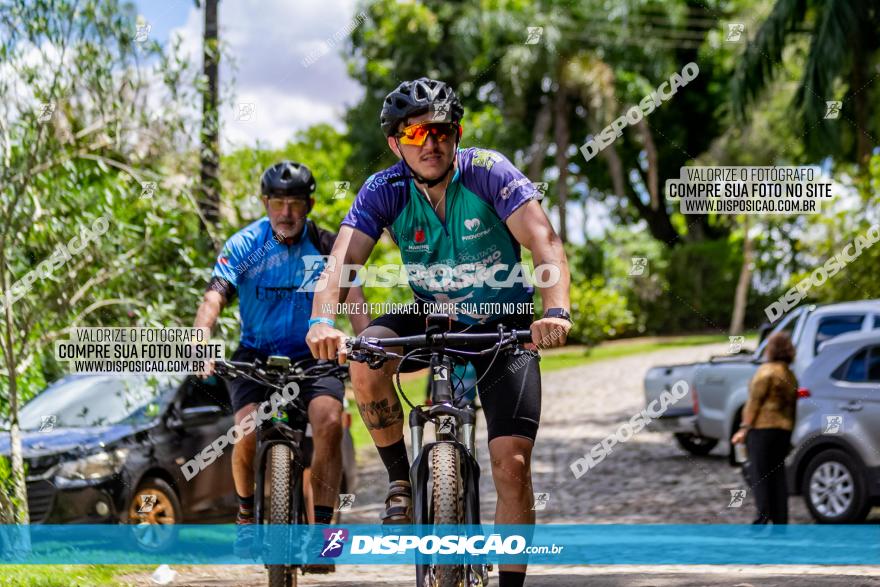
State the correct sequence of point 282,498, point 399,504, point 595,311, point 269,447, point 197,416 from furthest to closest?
point 595,311 < point 197,416 < point 269,447 < point 282,498 < point 399,504

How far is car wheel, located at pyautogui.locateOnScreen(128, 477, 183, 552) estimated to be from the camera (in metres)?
9.75

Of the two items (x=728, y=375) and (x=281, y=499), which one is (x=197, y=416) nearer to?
(x=281, y=499)

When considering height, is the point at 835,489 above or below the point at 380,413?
below

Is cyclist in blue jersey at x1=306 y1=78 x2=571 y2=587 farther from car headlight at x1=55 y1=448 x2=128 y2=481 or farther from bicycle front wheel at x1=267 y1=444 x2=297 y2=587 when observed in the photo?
car headlight at x1=55 y1=448 x2=128 y2=481

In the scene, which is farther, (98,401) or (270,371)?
(98,401)

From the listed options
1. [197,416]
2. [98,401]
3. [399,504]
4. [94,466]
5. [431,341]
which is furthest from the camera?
[197,416]

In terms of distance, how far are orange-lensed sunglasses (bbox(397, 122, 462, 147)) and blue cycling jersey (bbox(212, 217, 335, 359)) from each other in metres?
1.86

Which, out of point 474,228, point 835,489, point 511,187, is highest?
point 511,187

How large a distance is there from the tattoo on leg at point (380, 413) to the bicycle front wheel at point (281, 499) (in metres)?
1.06

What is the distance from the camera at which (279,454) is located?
21.3 ft

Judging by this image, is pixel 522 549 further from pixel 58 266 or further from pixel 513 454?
pixel 58 266

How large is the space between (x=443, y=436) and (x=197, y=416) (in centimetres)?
623

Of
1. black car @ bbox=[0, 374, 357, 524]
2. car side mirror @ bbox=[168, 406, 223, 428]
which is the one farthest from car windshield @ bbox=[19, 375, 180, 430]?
car side mirror @ bbox=[168, 406, 223, 428]

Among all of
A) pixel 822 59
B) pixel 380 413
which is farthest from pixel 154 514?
pixel 822 59
